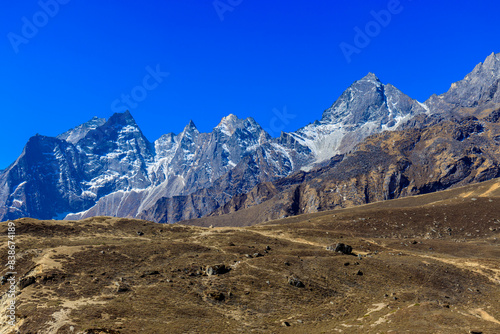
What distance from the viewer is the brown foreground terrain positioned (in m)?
46.7

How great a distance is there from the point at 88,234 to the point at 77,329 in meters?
50.5

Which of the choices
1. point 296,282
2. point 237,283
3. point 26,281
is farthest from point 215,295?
point 26,281

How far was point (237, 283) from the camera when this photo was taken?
197 ft

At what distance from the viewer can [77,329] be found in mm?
40969

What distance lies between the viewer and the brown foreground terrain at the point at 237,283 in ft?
153

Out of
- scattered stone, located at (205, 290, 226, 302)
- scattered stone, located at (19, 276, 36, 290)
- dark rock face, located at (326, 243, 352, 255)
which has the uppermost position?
dark rock face, located at (326, 243, 352, 255)

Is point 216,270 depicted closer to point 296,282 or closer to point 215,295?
point 215,295

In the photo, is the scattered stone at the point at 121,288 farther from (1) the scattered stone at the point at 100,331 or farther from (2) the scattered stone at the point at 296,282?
(2) the scattered stone at the point at 296,282

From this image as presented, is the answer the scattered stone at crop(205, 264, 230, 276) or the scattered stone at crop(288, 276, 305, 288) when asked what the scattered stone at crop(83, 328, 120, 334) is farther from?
the scattered stone at crop(288, 276, 305, 288)

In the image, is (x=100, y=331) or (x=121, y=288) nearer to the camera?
(x=100, y=331)

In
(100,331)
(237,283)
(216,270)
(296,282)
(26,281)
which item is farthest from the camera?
(216,270)

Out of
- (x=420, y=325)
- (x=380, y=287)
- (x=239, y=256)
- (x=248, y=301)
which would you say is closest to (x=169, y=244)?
(x=239, y=256)

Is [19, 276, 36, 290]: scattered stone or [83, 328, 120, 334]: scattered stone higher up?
[19, 276, 36, 290]: scattered stone

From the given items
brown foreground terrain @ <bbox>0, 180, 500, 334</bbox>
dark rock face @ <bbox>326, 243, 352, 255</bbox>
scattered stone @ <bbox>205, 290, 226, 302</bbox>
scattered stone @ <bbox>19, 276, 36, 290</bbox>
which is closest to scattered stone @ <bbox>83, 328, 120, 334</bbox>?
brown foreground terrain @ <bbox>0, 180, 500, 334</bbox>
